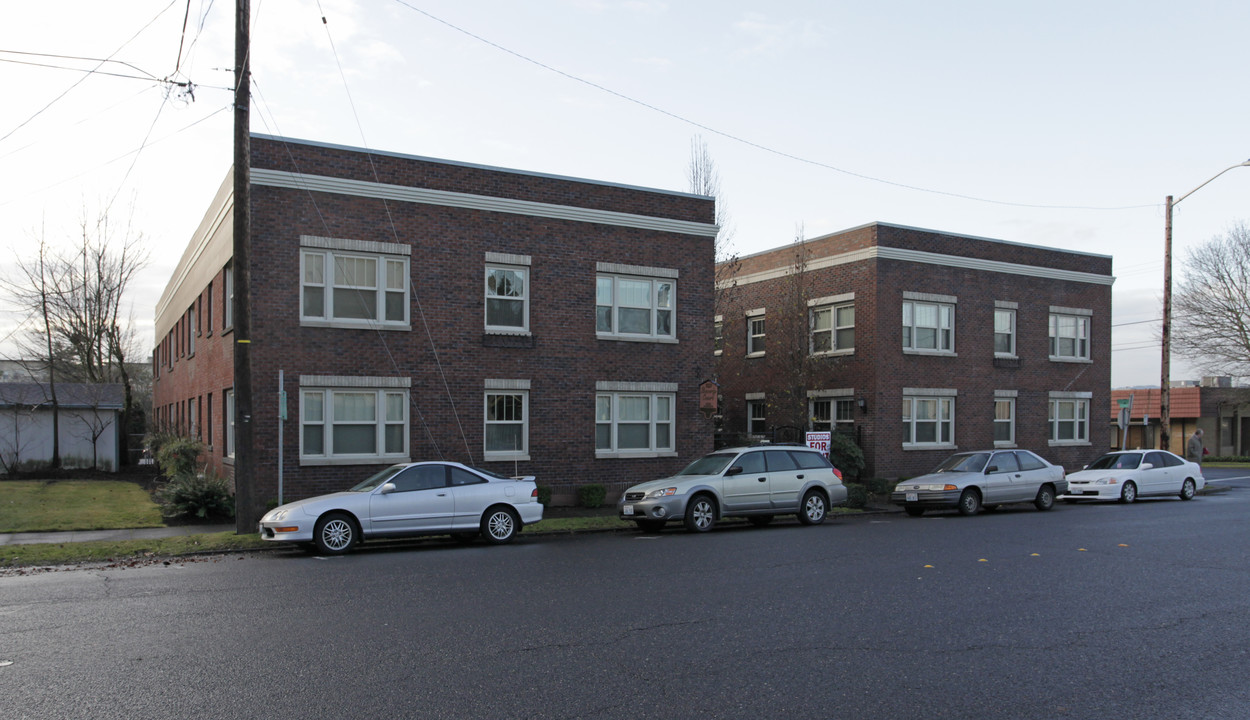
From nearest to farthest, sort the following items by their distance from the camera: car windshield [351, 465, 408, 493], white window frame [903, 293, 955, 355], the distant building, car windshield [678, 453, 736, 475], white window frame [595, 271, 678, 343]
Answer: car windshield [351, 465, 408, 493] < car windshield [678, 453, 736, 475] < white window frame [595, 271, 678, 343] < white window frame [903, 293, 955, 355] < the distant building

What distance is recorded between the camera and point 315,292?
1856 centimetres

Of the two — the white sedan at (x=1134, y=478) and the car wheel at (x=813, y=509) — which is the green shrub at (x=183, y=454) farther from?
the white sedan at (x=1134, y=478)

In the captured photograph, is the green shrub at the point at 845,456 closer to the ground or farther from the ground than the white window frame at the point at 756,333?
closer to the ground

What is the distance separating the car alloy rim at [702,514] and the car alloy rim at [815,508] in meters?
2.47

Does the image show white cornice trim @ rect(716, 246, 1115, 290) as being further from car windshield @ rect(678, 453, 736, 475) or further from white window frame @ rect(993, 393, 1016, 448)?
car windshield @ rect(678, 453, 736, 475)

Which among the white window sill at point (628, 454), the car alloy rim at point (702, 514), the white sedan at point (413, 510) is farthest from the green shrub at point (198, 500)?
the car alloy rim at point (702, 514)

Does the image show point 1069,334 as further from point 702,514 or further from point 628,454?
point 702,514

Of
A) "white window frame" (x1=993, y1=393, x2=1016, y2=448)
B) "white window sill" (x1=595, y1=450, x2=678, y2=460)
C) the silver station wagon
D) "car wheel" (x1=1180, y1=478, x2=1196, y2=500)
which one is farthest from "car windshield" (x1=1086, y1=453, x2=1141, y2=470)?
"white window sill" (x1=595, y1=450, x2=678, y2=460)

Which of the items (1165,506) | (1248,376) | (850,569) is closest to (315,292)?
(850,569)

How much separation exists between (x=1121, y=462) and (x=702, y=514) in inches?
550

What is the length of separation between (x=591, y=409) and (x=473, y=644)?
46.3 ft

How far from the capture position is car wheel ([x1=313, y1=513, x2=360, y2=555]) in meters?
13.3

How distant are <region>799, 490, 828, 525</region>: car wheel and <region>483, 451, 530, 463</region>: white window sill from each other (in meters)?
6.41

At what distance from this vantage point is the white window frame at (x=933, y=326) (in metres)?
27.4
